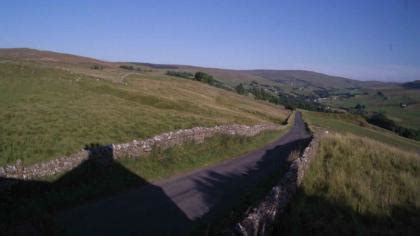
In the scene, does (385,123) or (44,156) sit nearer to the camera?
(44,156)

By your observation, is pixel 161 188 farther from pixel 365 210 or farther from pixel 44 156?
pixel 365 210

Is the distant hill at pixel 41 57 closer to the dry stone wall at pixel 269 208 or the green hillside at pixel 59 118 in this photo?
the green hillside at pixel 59 118

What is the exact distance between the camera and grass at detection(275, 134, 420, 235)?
9712mm

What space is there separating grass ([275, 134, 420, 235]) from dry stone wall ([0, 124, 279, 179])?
23.7ft

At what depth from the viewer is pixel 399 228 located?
10000 mm

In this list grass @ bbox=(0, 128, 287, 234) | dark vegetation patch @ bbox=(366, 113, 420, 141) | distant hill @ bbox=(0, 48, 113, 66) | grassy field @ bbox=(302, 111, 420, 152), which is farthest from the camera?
distant hill @ bbox=(0, 48, 113, 66)

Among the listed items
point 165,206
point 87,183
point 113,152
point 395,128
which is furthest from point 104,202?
point 395,128

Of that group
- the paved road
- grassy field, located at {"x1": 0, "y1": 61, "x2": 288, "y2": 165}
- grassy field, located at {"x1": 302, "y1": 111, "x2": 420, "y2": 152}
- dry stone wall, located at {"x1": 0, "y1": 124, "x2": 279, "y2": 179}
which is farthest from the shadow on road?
grassy field, located at {"x1": 302, "y1": 111, "x2": 420, "y2": 152}

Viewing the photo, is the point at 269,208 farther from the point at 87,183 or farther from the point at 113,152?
the point at 113,152

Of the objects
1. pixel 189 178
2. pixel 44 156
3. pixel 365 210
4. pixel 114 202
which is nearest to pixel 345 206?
pixel 365 210

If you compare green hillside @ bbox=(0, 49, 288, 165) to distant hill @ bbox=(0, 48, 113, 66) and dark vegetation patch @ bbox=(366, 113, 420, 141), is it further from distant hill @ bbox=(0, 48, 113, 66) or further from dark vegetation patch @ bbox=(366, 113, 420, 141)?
dark vegetation patch @ bbox=(366, 113, 420, 141)

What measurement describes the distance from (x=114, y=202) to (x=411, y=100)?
19068cm

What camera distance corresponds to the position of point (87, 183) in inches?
484

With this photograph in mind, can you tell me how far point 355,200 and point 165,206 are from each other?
6682 mm
